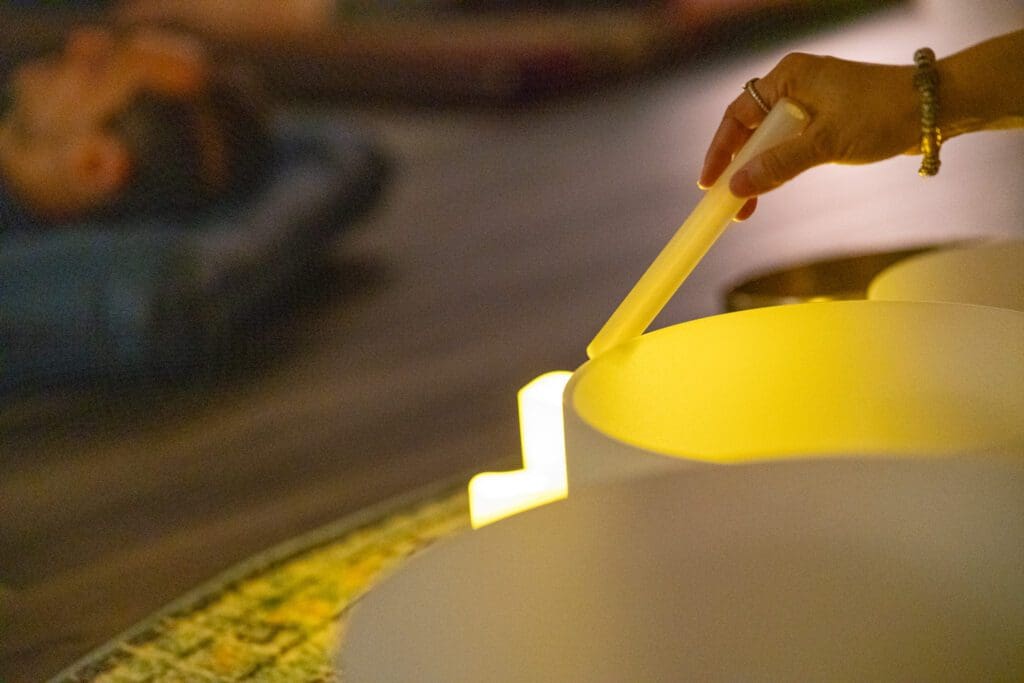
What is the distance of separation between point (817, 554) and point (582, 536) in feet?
0.28

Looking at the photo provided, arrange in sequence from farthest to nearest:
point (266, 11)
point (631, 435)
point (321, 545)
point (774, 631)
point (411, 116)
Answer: point (411, 116) < point (266, 11) < point (321, 545) < point (631, 435) < point (774, 631)

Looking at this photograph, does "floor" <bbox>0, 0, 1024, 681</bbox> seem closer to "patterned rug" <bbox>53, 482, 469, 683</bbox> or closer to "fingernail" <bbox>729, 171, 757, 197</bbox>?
"patterned rug" <bbox>53, 482, 469, 683</bbox>

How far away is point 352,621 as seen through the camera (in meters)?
0.44

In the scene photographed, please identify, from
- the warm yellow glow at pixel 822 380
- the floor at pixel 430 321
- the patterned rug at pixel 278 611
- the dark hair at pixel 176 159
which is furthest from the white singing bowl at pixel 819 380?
the dark hair at pixel 176 159

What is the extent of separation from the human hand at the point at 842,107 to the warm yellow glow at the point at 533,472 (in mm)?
182

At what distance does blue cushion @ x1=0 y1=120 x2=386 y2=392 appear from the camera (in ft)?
5.92

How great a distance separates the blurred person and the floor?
56cm

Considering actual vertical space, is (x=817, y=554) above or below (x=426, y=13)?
below

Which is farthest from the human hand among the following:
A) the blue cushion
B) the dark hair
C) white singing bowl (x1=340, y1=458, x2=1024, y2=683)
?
the dark hair

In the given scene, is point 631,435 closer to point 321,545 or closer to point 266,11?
point 321,545

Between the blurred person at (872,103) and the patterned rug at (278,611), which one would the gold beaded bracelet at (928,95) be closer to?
the blurred person at (872,103)

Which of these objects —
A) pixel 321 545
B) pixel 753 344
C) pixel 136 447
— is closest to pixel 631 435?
pixel 753 344

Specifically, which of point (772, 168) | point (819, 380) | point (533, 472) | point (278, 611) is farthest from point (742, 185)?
point (278, 611)

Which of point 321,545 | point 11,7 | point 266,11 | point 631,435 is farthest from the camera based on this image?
point 266,11
